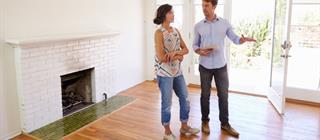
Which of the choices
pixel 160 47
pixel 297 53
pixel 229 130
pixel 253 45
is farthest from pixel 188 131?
pixel 253 45

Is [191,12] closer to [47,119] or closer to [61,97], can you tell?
[61,97]

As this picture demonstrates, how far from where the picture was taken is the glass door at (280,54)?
3.52m

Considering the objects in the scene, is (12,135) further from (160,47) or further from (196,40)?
(196,40)

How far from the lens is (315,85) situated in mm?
4094

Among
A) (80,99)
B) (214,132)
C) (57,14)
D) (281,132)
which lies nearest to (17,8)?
(57,14)

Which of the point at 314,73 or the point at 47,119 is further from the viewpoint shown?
the point at 314,73

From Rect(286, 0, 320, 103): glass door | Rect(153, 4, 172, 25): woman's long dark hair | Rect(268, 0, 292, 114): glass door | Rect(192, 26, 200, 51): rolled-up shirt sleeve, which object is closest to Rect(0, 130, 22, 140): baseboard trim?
Rect(153, 4, 172, 25): woman's long dark hair

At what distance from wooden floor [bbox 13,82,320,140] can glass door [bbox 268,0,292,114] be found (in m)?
0.18

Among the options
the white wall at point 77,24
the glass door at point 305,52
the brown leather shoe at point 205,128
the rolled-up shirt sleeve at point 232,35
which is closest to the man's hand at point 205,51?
the rolled-up shirt sleeve at point 232,35

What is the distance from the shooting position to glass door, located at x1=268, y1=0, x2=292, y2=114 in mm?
3525

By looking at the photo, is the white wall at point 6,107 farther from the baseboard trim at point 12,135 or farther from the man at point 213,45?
the man at point 213,45

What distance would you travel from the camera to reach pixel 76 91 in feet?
13.5

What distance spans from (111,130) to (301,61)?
2942mm

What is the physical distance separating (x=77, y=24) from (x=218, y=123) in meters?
2.21
